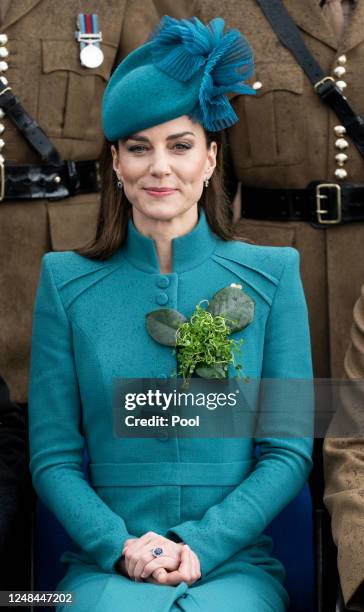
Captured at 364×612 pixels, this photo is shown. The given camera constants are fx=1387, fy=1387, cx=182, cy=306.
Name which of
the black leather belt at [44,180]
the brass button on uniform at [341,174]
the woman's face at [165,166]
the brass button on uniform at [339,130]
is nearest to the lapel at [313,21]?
the brass button on uniform at [339,130]

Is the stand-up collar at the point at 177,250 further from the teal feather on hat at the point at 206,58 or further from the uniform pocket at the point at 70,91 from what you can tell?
the uniform pocket at the point at 70,91

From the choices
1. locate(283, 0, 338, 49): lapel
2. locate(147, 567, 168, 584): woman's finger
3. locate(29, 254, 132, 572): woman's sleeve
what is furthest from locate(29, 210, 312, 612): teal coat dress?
locate(283, 0, 338, 49): lapel

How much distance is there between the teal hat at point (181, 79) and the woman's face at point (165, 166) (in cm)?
3

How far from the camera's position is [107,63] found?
434cm

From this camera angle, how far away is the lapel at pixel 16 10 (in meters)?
4.23

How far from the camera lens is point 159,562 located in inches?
117

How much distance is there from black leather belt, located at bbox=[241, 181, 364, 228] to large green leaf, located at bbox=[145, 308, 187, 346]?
109 cm

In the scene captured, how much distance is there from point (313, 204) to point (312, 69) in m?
0.41

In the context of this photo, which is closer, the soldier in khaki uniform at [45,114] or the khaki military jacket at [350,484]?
the khaki military jacket at [350,484]

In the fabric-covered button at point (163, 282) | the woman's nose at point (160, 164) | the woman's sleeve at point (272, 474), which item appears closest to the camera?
the woman's sleeve at point (272, 474)

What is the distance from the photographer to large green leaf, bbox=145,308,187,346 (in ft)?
10.6

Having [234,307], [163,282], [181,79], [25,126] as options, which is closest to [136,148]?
[181,79]

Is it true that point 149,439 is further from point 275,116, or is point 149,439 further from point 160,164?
point 275,116

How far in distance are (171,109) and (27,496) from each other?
0.98 meters
